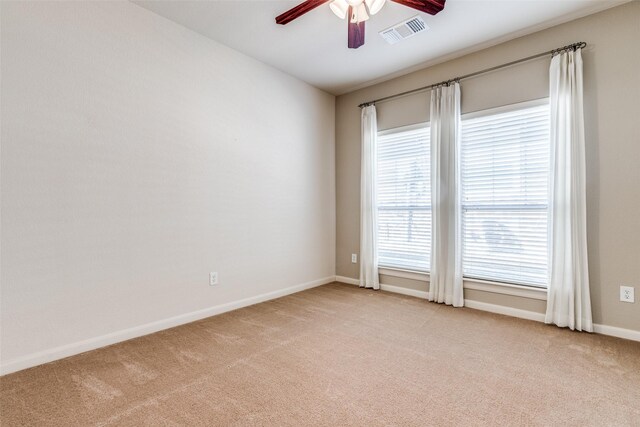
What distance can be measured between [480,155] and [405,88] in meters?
1.28

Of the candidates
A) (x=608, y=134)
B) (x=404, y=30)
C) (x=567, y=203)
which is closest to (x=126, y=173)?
(x=404, y=30)

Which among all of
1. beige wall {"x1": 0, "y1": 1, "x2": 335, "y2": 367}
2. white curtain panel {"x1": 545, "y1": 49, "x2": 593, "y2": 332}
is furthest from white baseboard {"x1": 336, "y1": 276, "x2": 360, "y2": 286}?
white curtain panel {"x1": 545, "y1": 49, "x2": 593, "y2": 332}

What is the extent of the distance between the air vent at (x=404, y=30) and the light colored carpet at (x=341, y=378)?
275cm

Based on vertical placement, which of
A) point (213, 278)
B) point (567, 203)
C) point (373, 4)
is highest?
point (373, 4)

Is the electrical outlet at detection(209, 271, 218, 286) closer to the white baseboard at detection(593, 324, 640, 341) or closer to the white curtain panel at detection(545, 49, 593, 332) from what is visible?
the white curtain panel at detection(545, 49, 593, 332)

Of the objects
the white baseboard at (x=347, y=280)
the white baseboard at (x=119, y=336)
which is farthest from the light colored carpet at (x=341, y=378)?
the white baseboard at (x=347, y=280)

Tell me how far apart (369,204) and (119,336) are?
3.04 m

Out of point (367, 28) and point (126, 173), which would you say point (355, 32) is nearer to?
point (367, 28)

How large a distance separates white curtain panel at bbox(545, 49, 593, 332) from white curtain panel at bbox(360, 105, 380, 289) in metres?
1.90

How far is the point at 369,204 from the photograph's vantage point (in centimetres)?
423

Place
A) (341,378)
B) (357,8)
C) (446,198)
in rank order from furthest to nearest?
(446,198), (357,8), (341,378)

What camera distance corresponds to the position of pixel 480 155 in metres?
3.35

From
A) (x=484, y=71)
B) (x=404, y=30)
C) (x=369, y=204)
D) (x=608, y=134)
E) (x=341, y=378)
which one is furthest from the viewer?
(x=369, y=204)

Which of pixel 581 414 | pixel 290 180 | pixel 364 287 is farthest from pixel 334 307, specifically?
pixel 581 414
